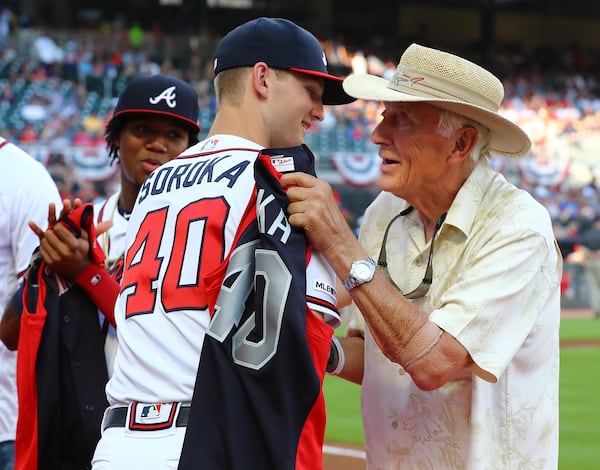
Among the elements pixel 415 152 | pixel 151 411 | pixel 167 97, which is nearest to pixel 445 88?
pixel 415 152

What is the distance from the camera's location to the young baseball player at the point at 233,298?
2166 millimetres

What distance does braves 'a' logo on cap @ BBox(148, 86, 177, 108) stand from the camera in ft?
12.7

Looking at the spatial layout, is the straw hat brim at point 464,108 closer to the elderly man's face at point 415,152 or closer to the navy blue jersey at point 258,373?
the elderly man's face at point 415,152

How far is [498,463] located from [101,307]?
1.46 meters

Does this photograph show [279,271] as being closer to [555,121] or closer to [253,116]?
[253,116]

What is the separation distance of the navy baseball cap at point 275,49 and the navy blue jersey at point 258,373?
54 cm

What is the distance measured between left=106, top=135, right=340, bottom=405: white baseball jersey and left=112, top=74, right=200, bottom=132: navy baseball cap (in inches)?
57.3

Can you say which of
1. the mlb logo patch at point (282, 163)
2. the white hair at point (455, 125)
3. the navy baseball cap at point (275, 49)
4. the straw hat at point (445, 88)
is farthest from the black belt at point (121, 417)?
the white hair at point (455, 125)

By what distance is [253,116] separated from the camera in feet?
8.41

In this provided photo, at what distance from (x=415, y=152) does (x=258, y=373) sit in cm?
103

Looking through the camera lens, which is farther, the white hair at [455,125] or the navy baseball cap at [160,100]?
the navy baseball cap at [160,100]

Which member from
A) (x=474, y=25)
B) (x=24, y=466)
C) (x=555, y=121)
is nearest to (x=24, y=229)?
(x=24, y=466)

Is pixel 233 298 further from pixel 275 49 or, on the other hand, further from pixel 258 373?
pixel 275 49

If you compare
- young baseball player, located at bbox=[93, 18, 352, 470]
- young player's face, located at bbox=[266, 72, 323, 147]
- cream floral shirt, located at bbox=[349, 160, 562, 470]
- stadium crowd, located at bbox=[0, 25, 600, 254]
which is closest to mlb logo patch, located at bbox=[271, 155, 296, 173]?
young baseball player, located at bbox=[93, 18, 352, 470]
